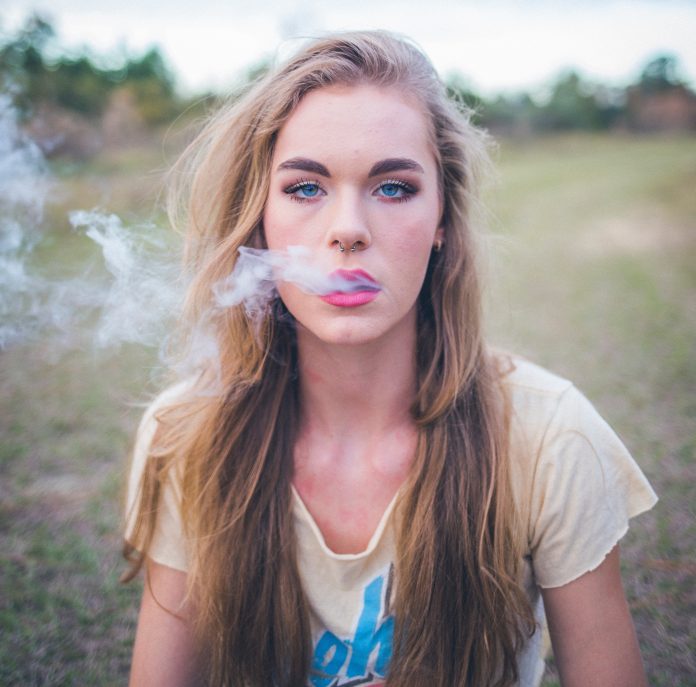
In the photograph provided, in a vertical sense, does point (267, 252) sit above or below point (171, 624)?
above

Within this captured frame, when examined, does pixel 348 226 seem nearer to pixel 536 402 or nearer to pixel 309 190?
pixel 309 190

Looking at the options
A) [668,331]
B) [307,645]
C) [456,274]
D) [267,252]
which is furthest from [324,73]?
[668,331]

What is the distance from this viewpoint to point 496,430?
5.65 feet

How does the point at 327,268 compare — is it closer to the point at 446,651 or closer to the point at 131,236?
the point at 131,236

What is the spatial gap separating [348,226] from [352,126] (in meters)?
0.28

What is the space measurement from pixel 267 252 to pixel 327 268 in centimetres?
27

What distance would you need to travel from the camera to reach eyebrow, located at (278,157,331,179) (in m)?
1.60

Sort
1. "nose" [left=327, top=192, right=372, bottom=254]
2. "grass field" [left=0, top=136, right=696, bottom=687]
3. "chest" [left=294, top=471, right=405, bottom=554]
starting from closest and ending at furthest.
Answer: "nose" [left=327, top=192, right=372, bottom=254], "chest" [left=294, top=471, right=405, bottom=554], "grass field" [left=0, top=136, right=696, bottom=687]

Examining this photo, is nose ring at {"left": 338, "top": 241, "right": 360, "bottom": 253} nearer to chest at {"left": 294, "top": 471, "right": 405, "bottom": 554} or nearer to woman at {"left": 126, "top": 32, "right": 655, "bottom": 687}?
woman at {"left": 126, "top": 32, "right": 655, "bottom": 687}

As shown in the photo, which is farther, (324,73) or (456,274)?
(456,274)

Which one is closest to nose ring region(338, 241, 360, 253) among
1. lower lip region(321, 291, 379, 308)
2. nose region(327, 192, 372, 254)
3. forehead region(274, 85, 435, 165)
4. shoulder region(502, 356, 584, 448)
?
nose region(327, 192, 372, 254)

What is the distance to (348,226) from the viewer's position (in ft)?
5.07

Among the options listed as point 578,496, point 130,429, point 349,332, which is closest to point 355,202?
point 349,332

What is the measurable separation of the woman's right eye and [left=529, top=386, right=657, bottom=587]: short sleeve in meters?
0.91
